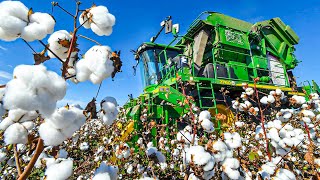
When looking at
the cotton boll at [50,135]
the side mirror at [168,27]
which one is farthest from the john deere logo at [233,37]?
the cotton boll at [50,135]

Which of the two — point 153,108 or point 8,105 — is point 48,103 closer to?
point 8,105

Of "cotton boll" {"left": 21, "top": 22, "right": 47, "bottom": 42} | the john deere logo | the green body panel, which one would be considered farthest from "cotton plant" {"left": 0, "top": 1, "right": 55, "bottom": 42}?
the john deere logo

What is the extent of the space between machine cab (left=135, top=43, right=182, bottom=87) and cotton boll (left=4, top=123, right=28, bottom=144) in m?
7.93

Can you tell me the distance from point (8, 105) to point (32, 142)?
0.31 metres

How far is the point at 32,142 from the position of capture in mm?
947

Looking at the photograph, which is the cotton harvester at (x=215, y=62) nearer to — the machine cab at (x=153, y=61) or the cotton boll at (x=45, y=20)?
the machine cab at (x=153, y=61)

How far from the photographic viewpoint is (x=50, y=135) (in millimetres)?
799

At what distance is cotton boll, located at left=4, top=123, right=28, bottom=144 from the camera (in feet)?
2.97

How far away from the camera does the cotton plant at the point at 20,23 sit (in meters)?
0.83

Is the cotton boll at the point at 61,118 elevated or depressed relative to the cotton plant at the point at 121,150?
depressed

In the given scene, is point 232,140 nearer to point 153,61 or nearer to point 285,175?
point 285,175

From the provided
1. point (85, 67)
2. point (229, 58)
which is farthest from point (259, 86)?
point (85, 67)

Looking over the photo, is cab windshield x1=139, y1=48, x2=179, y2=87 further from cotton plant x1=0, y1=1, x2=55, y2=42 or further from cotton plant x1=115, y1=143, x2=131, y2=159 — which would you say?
cotton plant x1=0, y1=1, x2=55, y2=42

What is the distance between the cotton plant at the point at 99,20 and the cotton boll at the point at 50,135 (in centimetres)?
46
